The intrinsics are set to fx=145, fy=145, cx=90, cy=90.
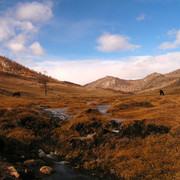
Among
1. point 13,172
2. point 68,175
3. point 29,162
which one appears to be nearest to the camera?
point 13,172

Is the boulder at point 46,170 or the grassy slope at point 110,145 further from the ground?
the grassy slope at point 110,145

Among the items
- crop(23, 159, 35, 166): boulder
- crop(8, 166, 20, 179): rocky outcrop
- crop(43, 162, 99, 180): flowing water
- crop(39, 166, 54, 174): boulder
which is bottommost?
crop(43, 162, 99, 180): flowing water

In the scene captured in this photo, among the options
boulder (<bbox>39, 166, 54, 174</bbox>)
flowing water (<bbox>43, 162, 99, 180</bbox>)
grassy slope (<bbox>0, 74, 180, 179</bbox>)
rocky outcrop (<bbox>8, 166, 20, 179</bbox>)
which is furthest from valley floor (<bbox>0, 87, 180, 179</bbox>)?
flowing water (<bbox>43, 162, 99, 180</bbox>)

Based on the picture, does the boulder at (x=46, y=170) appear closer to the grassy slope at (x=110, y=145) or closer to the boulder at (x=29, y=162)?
the boulder at (x=29, y=162)

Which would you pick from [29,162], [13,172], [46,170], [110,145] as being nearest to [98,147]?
[110,145]

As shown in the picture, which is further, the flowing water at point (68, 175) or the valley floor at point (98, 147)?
the valley floor at point (98, 147)

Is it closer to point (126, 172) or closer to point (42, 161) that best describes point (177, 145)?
point (126, 172)

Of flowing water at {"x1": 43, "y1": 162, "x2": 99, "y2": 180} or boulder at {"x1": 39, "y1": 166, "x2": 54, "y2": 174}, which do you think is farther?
boulder at {"x1": 39, "y1": 166, "x2": 54, "y2": 174}

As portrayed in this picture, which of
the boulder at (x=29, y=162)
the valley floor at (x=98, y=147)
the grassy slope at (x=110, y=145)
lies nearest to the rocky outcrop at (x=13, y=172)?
the valley floor at (x=98, y=147)

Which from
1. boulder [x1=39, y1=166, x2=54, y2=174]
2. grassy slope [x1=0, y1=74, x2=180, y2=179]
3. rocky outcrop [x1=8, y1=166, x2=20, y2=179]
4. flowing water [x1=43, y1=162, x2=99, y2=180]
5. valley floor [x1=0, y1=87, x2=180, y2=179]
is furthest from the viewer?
grassy slope [x1=0, y1=74, x2=180, y2=179]

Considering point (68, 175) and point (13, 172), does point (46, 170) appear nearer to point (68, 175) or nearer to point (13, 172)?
point (68, 175)

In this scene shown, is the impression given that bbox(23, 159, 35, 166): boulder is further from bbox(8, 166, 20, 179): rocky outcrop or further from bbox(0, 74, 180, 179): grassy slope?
bbox(8, 166, 20, 179): rocky outcrop

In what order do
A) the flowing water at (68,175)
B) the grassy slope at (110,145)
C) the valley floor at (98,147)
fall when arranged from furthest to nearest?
the grassy slope at (110,145)
the valley floor at (98,147)
the flowing water at (68,175)

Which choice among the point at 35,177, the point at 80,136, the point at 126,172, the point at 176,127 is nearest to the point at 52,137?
the point at 80,136
